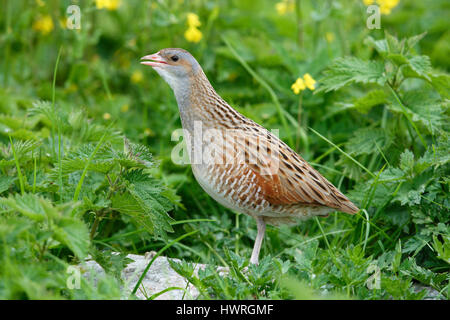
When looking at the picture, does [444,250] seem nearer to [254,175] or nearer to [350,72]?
[254,175]

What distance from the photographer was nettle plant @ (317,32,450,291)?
3.97 metres

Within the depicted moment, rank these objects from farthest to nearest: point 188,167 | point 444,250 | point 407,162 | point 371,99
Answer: point 188,167 → point 371,99 → point 407,162 → point 444,250

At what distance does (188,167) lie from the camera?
16.6 ft

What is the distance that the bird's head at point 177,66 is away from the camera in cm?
419

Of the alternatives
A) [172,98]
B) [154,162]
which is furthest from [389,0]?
[154,162]

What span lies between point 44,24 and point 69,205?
3990 mm

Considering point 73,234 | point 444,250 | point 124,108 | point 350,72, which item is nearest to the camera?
point 73,234

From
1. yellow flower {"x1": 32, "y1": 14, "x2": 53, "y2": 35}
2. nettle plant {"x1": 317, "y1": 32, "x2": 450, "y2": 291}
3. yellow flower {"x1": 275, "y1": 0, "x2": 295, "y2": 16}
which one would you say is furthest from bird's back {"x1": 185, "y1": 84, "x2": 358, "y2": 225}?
yellow flower {"x1": 32, "y1": 14, "x2": 53, "y2": 35}

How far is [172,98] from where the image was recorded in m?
6.02

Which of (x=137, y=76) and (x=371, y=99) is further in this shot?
(x=137, y=76)

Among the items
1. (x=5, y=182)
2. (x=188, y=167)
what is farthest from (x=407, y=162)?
(x=5, y=182)

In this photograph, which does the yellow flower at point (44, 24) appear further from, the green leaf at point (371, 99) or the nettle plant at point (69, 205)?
the green leaf at point (371, 99)

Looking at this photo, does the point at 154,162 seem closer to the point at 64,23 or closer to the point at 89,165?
the point at 89,165
